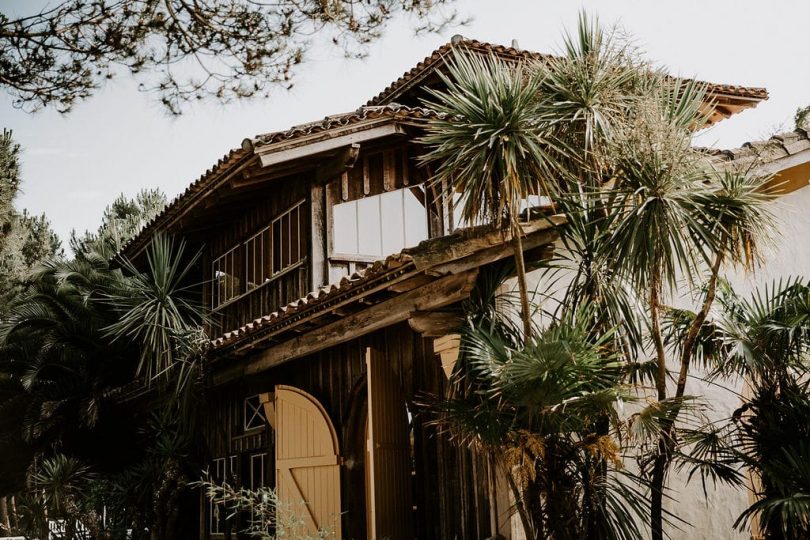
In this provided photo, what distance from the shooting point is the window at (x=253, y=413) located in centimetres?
1100

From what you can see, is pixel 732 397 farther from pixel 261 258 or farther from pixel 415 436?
pixel 261 258

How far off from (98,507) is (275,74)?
8.26m

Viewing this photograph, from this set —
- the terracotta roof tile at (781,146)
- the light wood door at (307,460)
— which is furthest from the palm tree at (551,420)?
the light wood door at (307,460)

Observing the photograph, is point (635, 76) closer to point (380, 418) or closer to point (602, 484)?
point (602, 484)

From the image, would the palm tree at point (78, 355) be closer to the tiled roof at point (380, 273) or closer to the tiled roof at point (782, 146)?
the tiled roof at point (380, 273)

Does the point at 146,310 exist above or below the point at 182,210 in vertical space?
below

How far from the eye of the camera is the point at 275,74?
7035mm

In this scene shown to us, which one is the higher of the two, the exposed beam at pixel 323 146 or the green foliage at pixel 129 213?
the green foliage at pixel 129 213

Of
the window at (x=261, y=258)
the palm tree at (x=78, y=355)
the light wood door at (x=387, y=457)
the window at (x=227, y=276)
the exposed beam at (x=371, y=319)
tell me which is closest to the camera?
the exposed beam at (x=371, y=319)

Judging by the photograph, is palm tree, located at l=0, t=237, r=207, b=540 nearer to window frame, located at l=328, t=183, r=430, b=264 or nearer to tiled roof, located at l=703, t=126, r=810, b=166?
window frame, located at l=328, t=183, r=430, b=264

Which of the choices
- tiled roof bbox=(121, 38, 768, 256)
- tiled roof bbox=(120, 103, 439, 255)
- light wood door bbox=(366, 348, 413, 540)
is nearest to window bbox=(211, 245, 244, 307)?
tiled roof bbox=(121, 38, 768, 256)

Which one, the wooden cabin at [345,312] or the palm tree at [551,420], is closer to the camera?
the palm tree at [551,420]

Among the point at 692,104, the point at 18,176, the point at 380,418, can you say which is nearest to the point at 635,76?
the point at 692,104

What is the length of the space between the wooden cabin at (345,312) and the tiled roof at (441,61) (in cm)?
3
